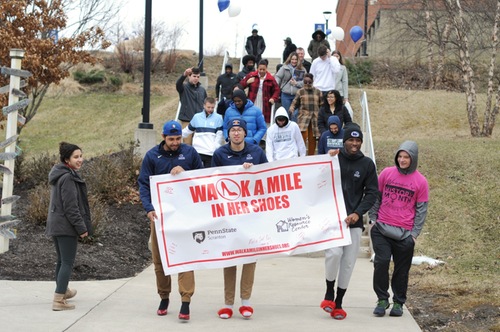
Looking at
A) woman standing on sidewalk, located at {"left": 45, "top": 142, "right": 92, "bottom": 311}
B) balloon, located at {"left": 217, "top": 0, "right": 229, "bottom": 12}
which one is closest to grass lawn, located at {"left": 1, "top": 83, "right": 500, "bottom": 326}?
woman standing on sidewalk, located at {"left": 45, "top": 142, "right": 92, "bottom": 311}

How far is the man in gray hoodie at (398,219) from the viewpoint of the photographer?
8.34 metres

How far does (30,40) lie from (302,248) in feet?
32.8

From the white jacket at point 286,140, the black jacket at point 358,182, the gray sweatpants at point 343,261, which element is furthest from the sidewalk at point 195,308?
the white jacket at point 286,140

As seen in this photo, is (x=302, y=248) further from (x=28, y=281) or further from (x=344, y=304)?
(x=28, y=281)

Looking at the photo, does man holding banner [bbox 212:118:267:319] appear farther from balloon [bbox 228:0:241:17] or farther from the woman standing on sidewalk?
balloon [bbox 228:0:241:17]

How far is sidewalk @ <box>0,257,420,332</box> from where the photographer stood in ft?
25.6

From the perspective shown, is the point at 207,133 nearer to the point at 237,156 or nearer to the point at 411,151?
the point at 237,156

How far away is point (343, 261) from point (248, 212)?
1123mm

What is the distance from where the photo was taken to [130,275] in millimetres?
10656

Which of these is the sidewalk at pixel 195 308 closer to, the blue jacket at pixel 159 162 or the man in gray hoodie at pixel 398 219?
the man in gray hoodie at pixel 398 219

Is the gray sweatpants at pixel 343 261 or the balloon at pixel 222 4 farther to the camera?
the balloon at pixel 222 4

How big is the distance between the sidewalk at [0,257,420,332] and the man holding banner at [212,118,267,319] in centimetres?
14

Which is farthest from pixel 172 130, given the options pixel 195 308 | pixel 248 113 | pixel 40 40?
pixel 40 40

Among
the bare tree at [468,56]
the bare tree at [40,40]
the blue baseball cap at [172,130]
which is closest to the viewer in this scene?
the blue baseball cap at [172,130]
